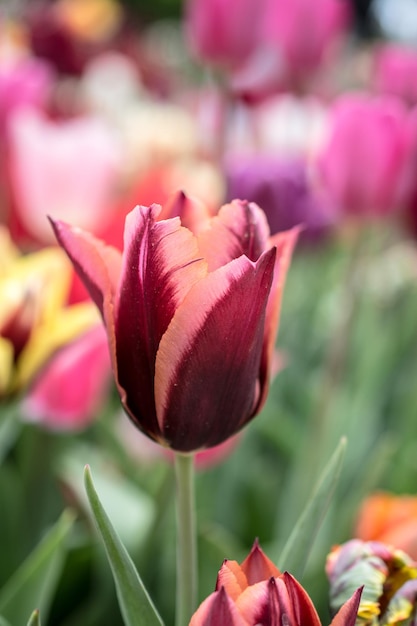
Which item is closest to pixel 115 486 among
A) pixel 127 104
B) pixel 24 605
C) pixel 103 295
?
pixel 24 605

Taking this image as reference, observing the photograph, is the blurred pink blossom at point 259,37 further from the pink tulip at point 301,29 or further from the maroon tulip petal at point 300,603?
the maroon tulip petal at point 300,603

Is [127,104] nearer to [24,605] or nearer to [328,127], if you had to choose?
[328,127]

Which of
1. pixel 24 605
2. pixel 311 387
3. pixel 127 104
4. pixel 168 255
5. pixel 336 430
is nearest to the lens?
pixel 168 255

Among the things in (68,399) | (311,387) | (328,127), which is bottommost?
(311,387)

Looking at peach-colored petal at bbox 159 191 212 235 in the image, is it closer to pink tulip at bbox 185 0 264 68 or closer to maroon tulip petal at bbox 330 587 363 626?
maroon tulip petal at bbox 330 587 363 626

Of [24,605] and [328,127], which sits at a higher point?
[328,127]

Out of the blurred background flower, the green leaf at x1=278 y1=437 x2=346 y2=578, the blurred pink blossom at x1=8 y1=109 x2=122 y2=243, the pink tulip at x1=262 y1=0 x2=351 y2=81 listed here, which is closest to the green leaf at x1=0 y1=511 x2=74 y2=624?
the blurred background flower

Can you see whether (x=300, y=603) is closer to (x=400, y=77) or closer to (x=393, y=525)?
(x=393, y=525)

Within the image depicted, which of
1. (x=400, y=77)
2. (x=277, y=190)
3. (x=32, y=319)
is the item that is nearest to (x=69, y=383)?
(x=32, y=319)
